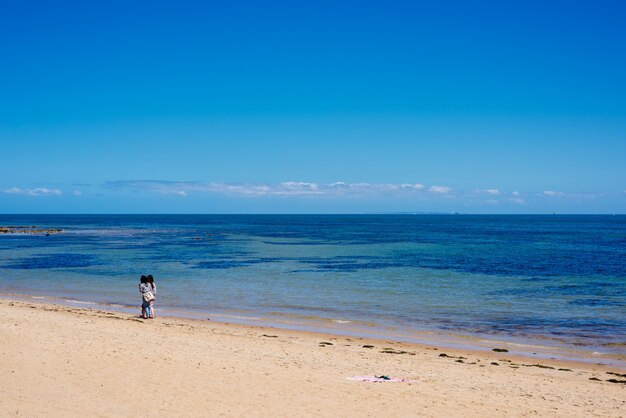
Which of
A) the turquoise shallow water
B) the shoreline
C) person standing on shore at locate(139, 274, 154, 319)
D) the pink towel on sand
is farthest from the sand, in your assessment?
the turquoise shallow water

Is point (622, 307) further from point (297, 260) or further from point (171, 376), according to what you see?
point (297, 260)

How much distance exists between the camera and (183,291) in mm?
31984

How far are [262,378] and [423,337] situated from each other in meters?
9.02

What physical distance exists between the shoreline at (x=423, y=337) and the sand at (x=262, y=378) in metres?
0.90

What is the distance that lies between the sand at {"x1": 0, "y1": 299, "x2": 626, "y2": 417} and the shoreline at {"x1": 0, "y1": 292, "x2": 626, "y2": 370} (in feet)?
2.94

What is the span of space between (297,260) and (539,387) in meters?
39.8

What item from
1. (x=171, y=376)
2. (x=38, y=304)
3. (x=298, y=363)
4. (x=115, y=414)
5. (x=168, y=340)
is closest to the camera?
(x=115, y=414)

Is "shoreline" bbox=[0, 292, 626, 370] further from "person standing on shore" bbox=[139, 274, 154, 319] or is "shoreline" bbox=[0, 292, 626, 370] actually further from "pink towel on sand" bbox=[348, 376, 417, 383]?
"pink towel on sand" bbox=[348, 376, 417, 383]

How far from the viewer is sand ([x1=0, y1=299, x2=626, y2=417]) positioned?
10.6 metres

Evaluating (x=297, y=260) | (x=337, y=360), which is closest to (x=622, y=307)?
(x=337, y=360)

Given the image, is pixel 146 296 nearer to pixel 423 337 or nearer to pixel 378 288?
pixel 423 337

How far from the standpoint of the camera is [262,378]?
500 inches

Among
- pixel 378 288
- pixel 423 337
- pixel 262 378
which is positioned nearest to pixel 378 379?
pixel 262 378

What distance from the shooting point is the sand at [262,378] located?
34.9ft
